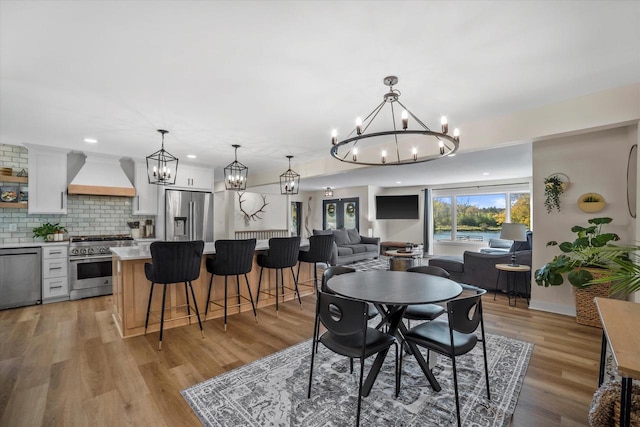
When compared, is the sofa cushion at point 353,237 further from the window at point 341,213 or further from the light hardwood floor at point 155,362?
the light hardwood floor at point 155,362

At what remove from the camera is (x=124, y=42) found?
6.36 feet

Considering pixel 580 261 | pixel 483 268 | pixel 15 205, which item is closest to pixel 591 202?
pixel 580 261

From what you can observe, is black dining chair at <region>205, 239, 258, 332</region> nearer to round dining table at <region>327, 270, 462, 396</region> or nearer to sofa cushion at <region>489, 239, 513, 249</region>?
round dining table at <region>327, 270, 462, 396</region>

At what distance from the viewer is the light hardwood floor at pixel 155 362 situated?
74.1 inches

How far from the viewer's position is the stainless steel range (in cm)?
445

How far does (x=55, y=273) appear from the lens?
172 inches

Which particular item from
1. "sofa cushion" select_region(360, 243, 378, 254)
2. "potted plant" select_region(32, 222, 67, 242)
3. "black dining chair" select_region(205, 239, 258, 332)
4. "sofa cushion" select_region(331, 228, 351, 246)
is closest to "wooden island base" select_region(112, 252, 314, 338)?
"black dining chair" select_region(205, 239, 258, 332)

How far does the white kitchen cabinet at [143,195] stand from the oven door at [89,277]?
1.02 meters

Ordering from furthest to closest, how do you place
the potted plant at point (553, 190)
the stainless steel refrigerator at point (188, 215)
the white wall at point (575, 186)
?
the stainless steel refrigerator at point (188, 215) < the potted plant at point (553, 190) < the white wall at point (575, 186)

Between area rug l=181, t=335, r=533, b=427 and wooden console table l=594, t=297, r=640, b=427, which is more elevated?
wooden console table l=594, t=297, r=640, b=427

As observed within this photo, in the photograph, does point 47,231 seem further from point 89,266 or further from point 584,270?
point 584,270

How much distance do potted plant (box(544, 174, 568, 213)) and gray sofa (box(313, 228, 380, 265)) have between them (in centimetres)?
435

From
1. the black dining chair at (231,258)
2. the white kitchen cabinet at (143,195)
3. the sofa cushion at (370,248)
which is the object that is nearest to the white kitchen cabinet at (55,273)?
the white kitchen cabinet at (143,195)

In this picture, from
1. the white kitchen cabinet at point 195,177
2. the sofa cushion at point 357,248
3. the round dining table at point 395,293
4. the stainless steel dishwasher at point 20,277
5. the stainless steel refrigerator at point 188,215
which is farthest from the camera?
the sofa cushion at point 357,248
